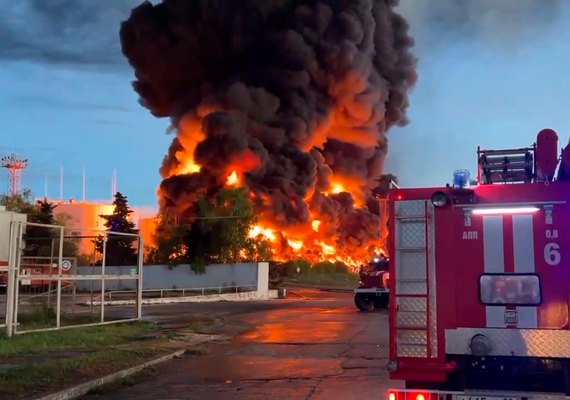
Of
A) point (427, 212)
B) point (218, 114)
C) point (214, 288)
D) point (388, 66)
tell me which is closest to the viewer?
point (427, 212)

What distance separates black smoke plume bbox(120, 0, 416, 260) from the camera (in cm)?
5319

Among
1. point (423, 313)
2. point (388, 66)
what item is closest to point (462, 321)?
point (423, 313)

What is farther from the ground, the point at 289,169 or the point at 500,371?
the point at 289,169

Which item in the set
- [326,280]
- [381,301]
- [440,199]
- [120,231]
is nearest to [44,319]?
[381,301]

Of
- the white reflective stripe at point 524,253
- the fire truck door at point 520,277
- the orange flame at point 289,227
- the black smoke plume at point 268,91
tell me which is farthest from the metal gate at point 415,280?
the black smoke plume at point 268,91

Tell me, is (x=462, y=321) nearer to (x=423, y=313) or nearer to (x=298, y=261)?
(x=423, y=313)

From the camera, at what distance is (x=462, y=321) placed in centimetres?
486

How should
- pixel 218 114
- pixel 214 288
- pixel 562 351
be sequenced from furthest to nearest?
pixel 218 114 < pixel 214 288 < pixel 562 351

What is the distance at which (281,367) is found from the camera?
9914mm

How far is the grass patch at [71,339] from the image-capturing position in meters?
10.6

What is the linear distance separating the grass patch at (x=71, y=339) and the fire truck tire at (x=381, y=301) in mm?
9138

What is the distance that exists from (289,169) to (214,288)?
20293 mm

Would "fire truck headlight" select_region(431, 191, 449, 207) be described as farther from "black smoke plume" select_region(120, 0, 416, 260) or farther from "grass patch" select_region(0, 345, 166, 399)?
"black smoke plume" select_region(120, 0, 416, 260)

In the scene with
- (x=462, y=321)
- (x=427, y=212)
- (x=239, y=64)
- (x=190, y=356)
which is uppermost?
(x=239, y=64)
